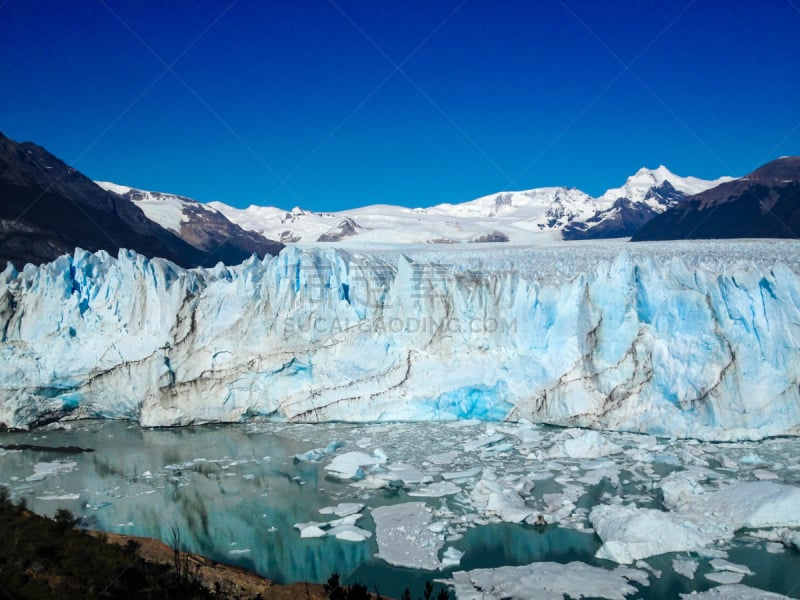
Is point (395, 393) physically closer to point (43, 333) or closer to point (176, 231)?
point (43, 333)

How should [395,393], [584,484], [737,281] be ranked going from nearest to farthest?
[584,484] → [737,281] → [395,393]

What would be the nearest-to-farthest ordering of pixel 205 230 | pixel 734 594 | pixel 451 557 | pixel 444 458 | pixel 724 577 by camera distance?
pixel 734 594
pixel 724 577
pixel 451 557
pixel 444 458
pixel 205 230

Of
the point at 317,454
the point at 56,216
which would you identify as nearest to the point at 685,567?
the point at 317,454

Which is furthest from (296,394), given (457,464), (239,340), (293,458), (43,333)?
(43,333)

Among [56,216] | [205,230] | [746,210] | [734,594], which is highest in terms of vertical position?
[205,230]

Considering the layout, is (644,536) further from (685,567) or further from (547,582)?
(547,582)

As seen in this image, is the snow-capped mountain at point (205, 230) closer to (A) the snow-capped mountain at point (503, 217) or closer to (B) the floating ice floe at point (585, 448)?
(A) the snow-capped mountain at point (503, 217)
